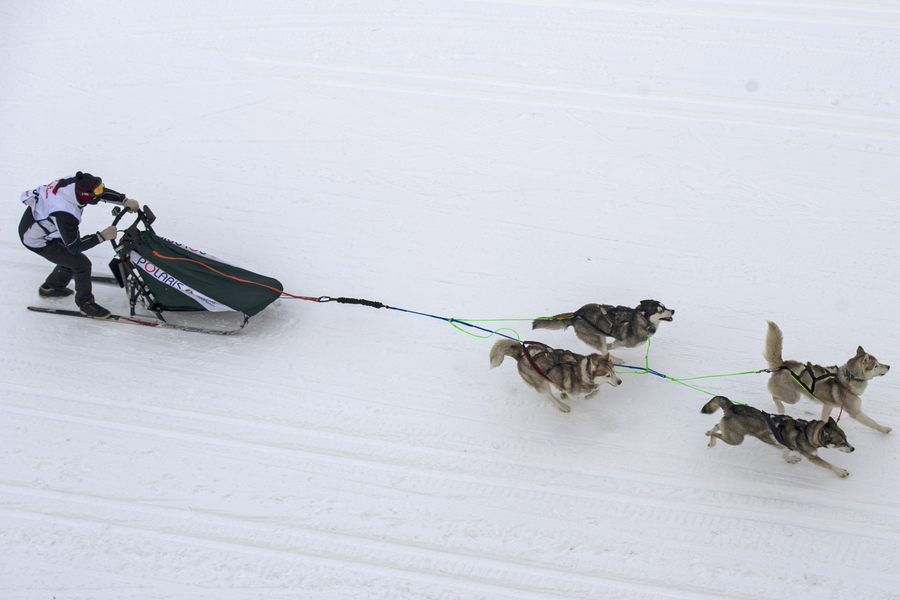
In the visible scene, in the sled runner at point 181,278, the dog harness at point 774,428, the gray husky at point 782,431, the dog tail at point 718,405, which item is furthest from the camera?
the sled runner at point 181,278

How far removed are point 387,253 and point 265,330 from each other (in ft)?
4.03

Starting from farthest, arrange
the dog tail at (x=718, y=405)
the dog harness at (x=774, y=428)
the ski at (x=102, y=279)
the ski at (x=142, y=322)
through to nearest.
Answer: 1. the ski at (x=102, y=279)
2. the ski at (x=142, y=322)
3. the dog tail at (x=718, y=405)
4. the dog harness at (x=774, y=428)

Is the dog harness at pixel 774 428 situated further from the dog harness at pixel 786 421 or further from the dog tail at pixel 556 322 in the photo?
the dog tail at pixel 556 322

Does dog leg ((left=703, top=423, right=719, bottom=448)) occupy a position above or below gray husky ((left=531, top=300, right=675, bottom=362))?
below

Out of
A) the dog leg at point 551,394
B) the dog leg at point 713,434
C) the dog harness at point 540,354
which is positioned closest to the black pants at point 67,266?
the dog harness at point 540,354

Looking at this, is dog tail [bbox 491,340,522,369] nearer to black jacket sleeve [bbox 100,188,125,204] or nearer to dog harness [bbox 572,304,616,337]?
dog harness [bbox 572,304,616,337]

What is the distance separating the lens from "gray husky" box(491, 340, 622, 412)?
13.6 ft

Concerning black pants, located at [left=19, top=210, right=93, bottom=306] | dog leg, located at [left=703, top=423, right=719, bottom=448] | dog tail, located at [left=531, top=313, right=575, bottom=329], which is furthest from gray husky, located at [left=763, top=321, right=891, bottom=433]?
black pants, located at [left=19, top=210, right=93, bottom=306]

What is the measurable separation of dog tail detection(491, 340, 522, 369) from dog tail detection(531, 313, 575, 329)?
0.35 meters

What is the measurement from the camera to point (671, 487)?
4.22 m

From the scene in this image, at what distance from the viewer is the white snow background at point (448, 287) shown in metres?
4.07

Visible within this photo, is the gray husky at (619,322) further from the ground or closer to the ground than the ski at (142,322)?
further from the ground

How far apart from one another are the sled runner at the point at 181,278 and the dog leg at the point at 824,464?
12.7 ft

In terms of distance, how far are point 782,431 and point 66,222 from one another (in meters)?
5.11
